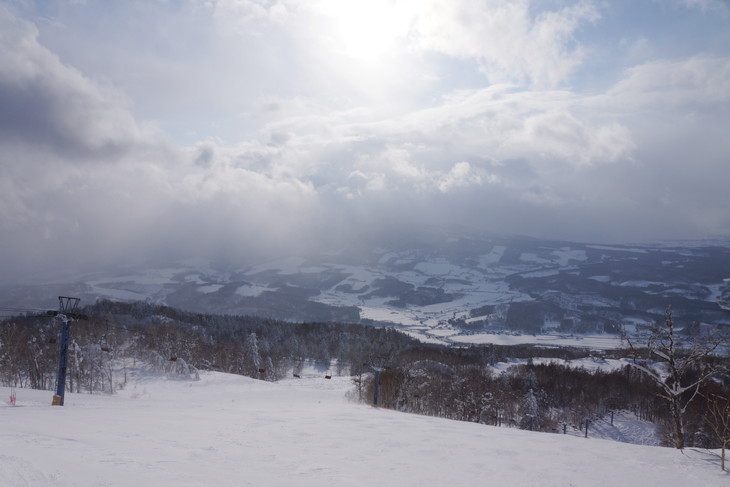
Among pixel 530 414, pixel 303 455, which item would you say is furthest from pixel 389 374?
pixel 303 455

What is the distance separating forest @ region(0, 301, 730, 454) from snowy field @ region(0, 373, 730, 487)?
20.1m

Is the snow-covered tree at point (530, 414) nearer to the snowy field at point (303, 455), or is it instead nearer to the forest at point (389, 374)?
the forest at point (389, 374)

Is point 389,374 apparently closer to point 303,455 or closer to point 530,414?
point 530,414

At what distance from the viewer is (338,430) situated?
90.5 feet

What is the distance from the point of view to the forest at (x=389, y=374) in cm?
9206

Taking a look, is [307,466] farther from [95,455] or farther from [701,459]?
[701,459]

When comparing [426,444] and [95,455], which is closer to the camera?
[95,455]

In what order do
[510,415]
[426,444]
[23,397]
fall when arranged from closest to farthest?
[426,444] < [23,397] < [510,415]

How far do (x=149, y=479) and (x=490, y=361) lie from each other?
631 feet

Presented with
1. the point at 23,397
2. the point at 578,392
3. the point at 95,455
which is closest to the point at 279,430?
the point at 95,455

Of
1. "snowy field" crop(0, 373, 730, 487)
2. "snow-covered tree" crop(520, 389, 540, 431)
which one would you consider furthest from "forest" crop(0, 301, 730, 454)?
"snowy field" crop(0, 373, 730, 487)

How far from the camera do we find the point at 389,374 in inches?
3851

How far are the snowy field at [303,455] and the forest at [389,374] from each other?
2010 cm

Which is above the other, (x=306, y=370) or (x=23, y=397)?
(x=23, y=397)
